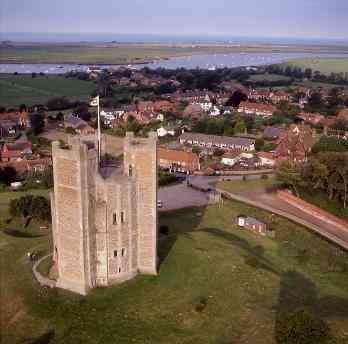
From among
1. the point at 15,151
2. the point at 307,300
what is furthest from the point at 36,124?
the point at 307,300

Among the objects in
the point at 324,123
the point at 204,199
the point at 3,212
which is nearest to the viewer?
the point at 3,212

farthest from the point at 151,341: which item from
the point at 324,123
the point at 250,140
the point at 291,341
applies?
the point at 324,123

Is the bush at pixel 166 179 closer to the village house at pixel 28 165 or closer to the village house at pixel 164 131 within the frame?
the village house at pixel 28 165

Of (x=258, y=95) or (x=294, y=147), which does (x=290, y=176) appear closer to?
(x=294, y=147)

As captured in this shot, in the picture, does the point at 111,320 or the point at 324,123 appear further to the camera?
the point at 324,123

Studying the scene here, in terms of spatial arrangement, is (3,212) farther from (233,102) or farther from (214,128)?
(233,102)

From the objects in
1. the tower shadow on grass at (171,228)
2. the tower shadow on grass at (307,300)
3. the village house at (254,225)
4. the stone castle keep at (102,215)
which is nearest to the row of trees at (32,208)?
the tower shadow on grass at (171,228)
